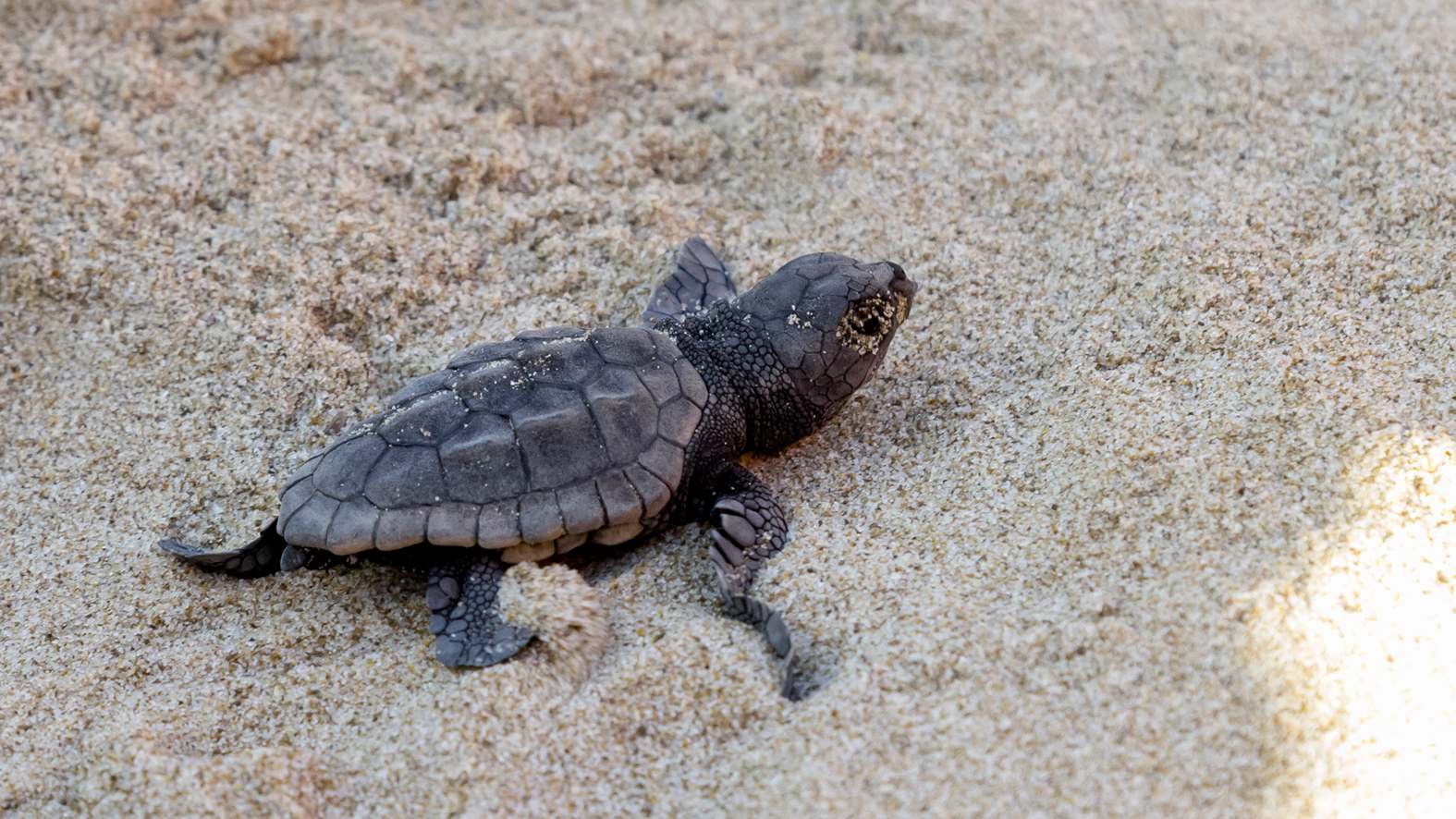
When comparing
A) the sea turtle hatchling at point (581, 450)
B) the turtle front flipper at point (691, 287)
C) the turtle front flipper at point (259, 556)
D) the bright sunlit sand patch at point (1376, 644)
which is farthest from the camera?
the turtle front flipper at point (691, 287)

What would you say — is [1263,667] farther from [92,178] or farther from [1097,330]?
[92,178]

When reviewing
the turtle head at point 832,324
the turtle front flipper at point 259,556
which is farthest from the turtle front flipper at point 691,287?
the turtle front flipper at point 259,556

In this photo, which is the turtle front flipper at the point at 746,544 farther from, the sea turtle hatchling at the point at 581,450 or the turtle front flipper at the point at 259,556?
the turtle front flipper at the point at 259,556

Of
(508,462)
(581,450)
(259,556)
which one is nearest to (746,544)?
(581,450)

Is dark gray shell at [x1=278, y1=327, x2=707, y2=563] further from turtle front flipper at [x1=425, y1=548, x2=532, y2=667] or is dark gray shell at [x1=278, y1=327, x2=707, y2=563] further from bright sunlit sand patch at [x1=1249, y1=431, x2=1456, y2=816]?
bright sunlit sand patch at [x1=1249, y1=431, x2=1456, y2=816]

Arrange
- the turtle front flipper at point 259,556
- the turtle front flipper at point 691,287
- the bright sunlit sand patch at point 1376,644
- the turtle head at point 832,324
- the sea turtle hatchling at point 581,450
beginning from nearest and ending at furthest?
the bright sunlit sand patch at point 1376,644 < the sea turtle hatchling at point 581,450 < the turtle front flipper at point 259,556 < the turtle head at point 832,324 < the turtle front flipper at point 691,287
